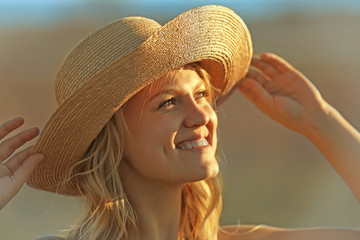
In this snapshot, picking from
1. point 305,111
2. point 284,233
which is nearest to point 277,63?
point 305,111

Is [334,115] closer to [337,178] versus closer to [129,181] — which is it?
[129,181]

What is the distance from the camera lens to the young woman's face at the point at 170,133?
107 inches

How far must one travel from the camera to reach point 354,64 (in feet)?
45.9

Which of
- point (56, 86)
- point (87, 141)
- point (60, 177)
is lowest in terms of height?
point (60, 177)

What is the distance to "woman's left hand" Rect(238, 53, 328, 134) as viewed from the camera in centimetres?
335

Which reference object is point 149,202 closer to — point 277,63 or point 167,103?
point 167,103

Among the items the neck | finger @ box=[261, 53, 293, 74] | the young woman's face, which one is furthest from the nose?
finger @ box=[261, 53, 293, 74]

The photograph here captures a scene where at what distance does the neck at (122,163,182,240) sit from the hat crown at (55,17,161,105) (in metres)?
0.49

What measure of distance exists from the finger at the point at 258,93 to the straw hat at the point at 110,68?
0.59m

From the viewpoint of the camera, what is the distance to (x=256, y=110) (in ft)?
37.6

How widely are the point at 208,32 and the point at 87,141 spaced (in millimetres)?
679

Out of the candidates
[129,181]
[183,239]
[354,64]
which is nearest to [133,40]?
[129,181]

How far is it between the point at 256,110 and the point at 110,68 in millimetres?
9054

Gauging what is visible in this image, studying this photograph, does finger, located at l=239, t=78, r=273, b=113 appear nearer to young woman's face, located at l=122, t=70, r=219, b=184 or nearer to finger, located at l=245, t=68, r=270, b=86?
finger, located at l=245, t=68, r=270, b=86
